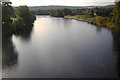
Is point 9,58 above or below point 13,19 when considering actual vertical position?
below

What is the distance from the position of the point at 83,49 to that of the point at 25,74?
963 cm

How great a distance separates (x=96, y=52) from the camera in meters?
18.2

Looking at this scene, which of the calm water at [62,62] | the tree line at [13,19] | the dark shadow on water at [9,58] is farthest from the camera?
the tree line at [13,19]

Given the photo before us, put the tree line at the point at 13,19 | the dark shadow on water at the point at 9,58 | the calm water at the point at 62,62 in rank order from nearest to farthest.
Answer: the calm water at the point at 62,62
the dark shadow on water at the point at 9,58
the tree line at the point at 13,19

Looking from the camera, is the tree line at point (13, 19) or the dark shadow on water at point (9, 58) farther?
the tree line at point (13, 19)

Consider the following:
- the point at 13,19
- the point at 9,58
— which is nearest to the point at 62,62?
the point at 9,58

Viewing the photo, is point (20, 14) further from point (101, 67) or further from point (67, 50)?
point (101, 67)

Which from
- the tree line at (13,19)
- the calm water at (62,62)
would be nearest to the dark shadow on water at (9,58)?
the calm water at (62,62)

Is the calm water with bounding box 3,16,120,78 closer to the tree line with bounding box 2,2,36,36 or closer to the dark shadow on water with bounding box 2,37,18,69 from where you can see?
the dark shadow on water with bounding box 2,37,18,69

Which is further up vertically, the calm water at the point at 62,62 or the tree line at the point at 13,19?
the tree line at the point at 13,19

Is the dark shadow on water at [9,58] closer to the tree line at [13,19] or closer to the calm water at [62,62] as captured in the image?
the calm water at [62,62]

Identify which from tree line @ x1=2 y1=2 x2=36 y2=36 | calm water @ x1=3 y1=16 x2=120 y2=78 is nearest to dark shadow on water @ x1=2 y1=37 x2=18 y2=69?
calm water @ x1=3 y1=16 x2=120 y2=78

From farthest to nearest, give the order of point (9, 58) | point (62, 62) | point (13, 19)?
1. point (13, 19)
2. point (9, 58)
3. point (62, 62)

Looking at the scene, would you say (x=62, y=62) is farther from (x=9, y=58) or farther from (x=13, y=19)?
(x=13, y=19)
